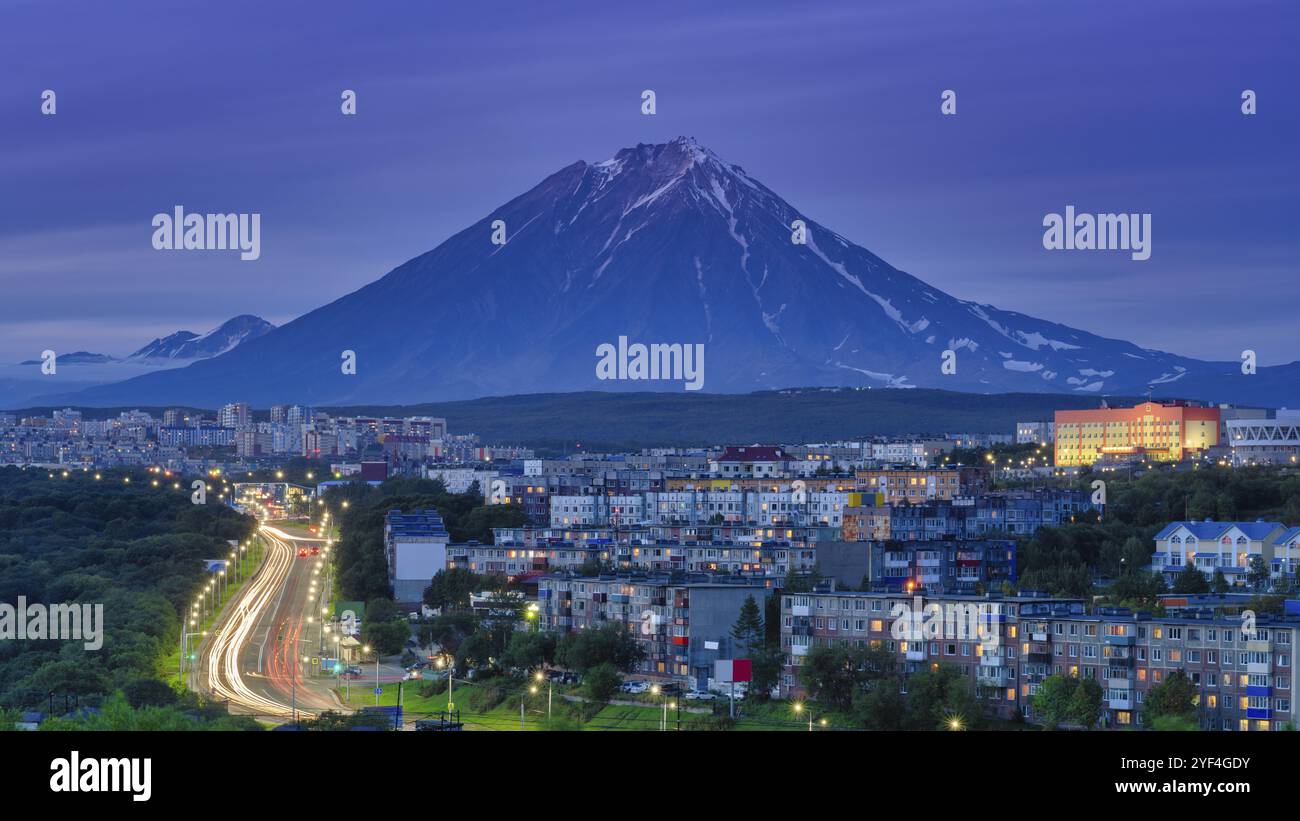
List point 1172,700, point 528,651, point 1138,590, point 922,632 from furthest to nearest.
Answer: point 1138,590 < point 528,651 < point 922,632 < point 1172,700

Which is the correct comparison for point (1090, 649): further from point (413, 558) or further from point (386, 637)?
point (413, 558)

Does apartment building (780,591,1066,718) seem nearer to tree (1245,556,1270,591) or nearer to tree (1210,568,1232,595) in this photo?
tree (1210,568,1232,595)

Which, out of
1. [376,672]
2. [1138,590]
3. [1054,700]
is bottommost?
→ [376,672]

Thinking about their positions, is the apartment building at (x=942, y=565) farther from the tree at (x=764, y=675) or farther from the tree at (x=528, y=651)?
the tree at (x=764, y=675)

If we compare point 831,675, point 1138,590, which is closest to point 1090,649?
point 831,675

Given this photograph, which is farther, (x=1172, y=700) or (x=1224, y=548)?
(x=1224, y=548)

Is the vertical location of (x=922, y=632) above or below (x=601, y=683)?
above

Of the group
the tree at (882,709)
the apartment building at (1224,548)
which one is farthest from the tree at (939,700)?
the apartment building at (1224,548)
